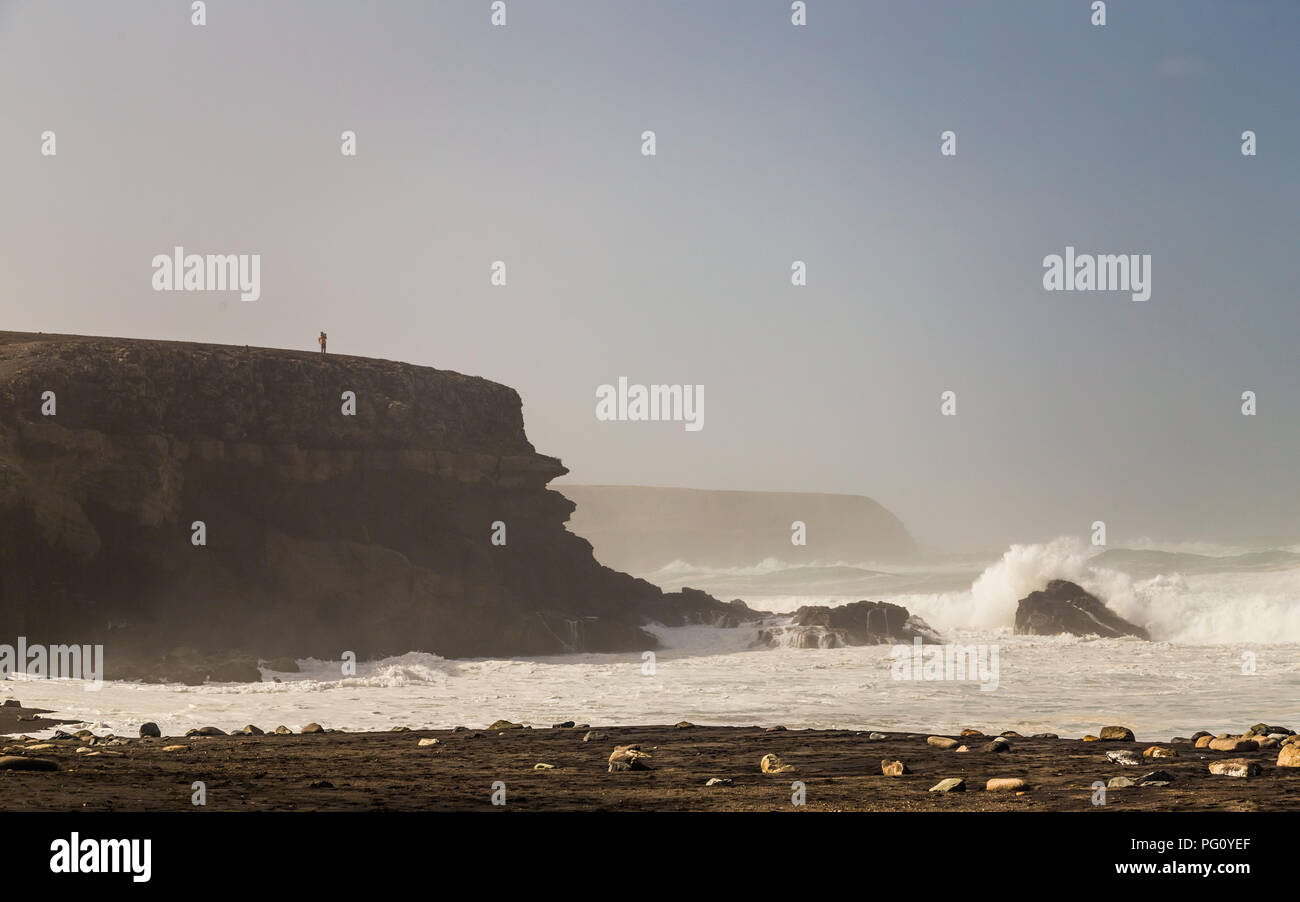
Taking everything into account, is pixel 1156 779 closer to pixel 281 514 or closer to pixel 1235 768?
pixel 1235 768

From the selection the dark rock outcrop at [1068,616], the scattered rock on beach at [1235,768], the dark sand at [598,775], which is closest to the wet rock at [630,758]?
the dark sand at [598,775]

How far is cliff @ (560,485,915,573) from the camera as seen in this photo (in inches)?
5123

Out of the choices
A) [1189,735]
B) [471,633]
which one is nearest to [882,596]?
[471,633]

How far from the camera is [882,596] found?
6644 centimetres

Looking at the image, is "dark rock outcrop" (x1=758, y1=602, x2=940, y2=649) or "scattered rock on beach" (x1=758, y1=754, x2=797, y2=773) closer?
"scattered rock on beach" (x1=758, y1=754, x2=797, y2=773)

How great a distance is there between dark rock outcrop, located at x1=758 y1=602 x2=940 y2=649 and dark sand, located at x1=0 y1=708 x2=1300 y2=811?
847 inches

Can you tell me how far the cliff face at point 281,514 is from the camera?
3175 cm

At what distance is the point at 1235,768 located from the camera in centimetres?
1290

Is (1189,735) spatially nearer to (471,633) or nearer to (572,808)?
(572,808)

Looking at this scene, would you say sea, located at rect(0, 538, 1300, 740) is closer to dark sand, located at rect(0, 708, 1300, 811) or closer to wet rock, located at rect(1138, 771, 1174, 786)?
dark sand, located at rect(0, 708, 1300, 811)

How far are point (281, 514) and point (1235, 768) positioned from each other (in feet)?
102

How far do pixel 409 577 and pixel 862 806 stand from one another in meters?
27.7
